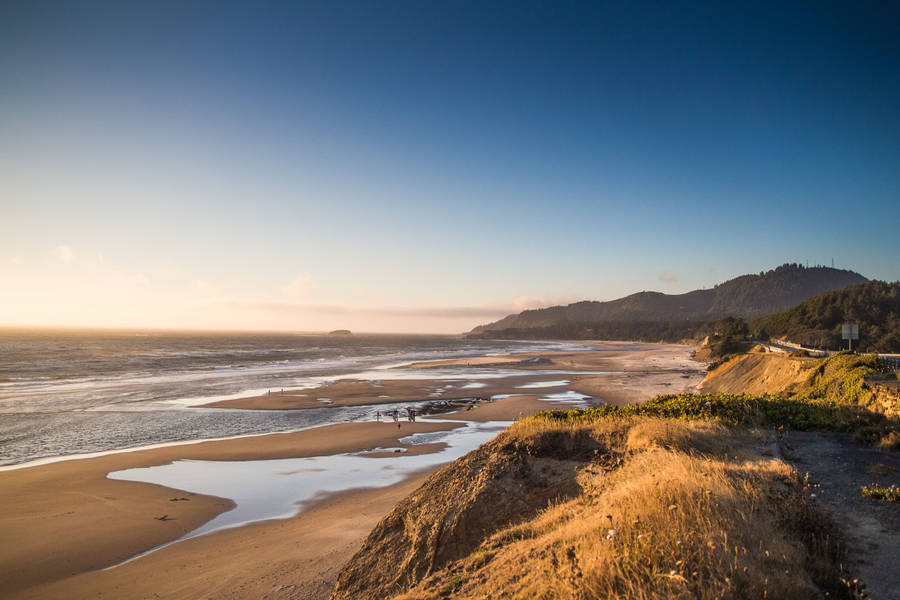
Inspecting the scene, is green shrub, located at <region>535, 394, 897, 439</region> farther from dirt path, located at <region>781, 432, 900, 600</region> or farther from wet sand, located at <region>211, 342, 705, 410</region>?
wet sand, located at <region>211, 342, 705, 410</region>

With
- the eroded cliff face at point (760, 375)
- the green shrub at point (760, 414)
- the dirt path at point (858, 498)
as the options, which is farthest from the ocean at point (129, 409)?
the eroded cliff face at point (760, 375)

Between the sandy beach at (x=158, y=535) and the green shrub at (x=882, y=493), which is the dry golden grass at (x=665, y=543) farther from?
the sandy beach at (x=158, y=535)

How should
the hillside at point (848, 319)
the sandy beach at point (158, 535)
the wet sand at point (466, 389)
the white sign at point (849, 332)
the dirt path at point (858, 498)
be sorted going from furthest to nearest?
the hillside at point (848, 319)
the wet sand at point (466, 389)
the white sign at point (849, 332)
the sandy beach at point (158, 535)
the dirt path at point (858, 498)

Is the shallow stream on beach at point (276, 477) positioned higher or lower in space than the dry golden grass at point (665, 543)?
lower

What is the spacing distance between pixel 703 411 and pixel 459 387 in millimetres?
32227

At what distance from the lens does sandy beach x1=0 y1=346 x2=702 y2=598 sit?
995cm

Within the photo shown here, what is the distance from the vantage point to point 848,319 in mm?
57062

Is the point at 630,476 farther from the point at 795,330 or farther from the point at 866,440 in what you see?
the point at 795,330

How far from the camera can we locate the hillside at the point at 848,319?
48.1 metres

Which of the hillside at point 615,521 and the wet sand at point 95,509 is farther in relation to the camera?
the wet sand at point 95,509

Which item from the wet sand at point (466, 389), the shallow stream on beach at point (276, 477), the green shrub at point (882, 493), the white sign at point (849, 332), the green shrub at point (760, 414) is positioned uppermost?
the white sign at point (849, 332)

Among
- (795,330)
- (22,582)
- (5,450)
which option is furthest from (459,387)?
(795,330)

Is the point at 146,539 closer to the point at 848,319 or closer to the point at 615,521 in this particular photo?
the point at 615,521

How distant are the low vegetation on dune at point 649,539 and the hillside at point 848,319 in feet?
171
